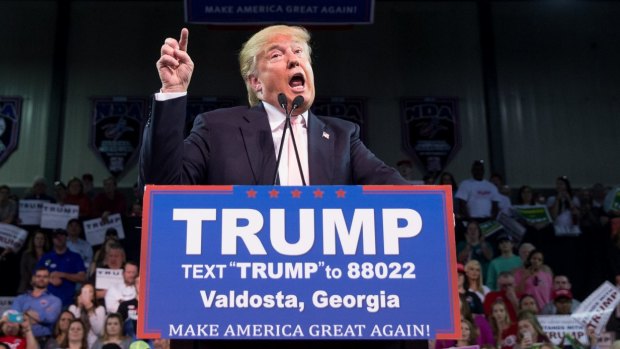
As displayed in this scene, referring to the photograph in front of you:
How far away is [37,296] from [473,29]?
9.99 m

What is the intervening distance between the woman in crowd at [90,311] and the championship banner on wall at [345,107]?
7202mm

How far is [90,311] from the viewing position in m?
7.17

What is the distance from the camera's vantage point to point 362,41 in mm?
14430

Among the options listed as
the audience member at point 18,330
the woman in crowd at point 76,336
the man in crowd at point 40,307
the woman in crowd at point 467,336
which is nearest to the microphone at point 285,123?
the woman in crowd at point 467,336

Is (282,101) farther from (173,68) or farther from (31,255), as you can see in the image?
(31,255)

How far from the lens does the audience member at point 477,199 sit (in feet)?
35.3

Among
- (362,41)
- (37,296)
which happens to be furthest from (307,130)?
(362,41)

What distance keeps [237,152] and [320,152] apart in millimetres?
244

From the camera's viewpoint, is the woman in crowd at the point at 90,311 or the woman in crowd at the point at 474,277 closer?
the woman in crowd at the point at 90,311

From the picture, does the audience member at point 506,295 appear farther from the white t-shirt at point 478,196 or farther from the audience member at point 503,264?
the white t-shirt at point 478,196

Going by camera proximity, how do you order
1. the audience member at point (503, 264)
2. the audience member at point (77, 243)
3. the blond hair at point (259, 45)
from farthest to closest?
the audience member at point (77, 243), the audience member at point (503, 264), the blond hair at point (259, 45)

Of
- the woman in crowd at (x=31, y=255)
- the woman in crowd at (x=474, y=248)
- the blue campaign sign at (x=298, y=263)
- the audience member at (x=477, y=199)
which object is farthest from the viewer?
the audience member at (x=477, y=199)

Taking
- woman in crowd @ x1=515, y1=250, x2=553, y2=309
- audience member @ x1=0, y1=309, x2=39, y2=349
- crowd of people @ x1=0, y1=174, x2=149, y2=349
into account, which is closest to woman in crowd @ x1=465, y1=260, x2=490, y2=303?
woman in crowd @ x1=515, y1=250, x2=553, y2=309

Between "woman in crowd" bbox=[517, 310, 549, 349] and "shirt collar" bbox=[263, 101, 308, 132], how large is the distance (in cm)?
513
